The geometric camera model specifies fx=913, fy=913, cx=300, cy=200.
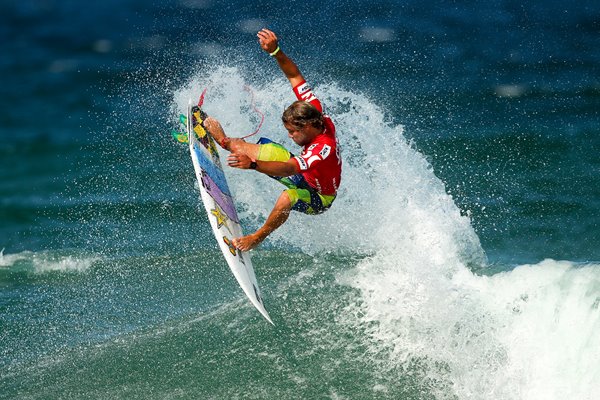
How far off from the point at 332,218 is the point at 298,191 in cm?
233

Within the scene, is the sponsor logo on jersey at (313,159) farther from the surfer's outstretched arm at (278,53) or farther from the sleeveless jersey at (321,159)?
the surfer's outstretched arm at (278,53)

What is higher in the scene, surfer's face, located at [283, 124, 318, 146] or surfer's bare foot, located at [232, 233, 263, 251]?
surfer's face, located at [283, 124, 318, 146]

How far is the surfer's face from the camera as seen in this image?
7.56 metres

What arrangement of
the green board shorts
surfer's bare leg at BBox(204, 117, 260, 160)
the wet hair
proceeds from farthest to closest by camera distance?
the green board shorts < surfer's bare leg at BBox(204, 117, 260, 160) < the wet hair

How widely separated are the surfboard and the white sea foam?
112 cm

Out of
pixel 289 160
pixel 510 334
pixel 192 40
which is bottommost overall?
pixel 192 40

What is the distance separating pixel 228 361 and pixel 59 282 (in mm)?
3083

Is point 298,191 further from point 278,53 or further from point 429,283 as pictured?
point 429,283

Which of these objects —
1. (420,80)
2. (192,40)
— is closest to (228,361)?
(420,80)

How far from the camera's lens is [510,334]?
25.4ft

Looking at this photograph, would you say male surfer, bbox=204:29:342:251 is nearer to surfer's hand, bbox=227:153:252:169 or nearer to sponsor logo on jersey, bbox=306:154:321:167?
sponsor logo on jersey, bbox=306:154:321:167

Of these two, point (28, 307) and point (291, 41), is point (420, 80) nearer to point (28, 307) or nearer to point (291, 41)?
point (291, 41)

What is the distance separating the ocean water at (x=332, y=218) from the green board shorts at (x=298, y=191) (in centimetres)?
114

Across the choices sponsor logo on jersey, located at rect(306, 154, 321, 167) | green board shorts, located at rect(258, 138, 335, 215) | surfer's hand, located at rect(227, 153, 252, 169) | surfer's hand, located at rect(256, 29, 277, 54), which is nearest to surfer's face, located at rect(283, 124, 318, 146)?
sponsor logo on jersey, located at rect(306, 154, 321, 167)
